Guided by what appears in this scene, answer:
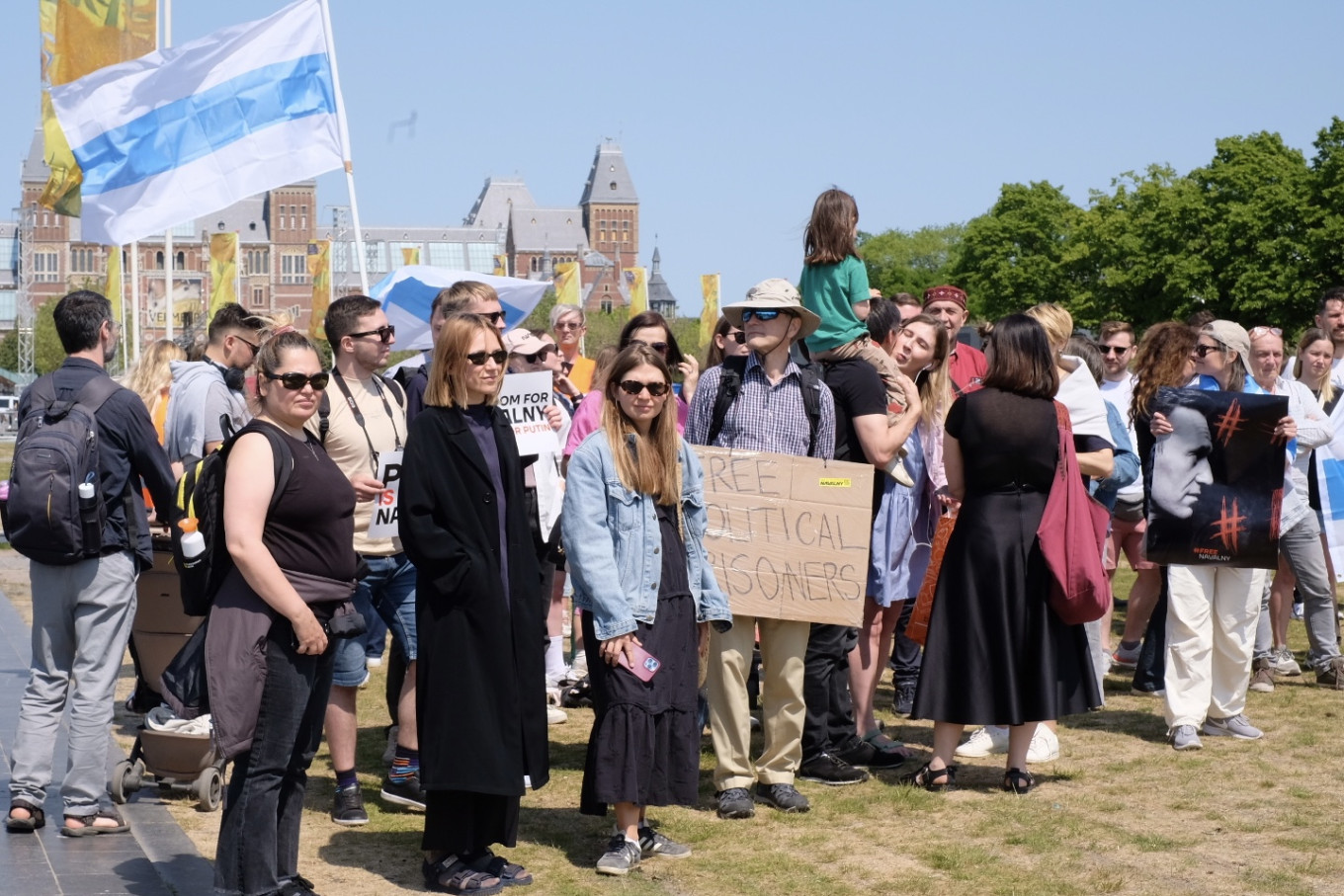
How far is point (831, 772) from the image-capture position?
6.79 m

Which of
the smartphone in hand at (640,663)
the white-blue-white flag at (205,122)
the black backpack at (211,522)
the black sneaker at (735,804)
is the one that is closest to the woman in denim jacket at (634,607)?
the smartphone in hand at (640,663)

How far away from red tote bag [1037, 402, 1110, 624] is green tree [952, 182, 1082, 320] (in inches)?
2445

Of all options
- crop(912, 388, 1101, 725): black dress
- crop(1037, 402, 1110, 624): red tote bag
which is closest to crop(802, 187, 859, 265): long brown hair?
crop(912, 388, 1101, 725): black dress

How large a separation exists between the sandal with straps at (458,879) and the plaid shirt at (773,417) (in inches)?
79.6

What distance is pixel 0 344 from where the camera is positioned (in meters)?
123

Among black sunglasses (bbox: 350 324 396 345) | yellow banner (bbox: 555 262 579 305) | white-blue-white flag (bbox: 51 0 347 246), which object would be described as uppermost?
yellow banner (bbox: 555 262 579 305)

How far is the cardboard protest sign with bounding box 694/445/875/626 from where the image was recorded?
6348mm

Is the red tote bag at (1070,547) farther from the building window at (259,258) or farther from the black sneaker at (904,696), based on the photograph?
the building window at (259,258)

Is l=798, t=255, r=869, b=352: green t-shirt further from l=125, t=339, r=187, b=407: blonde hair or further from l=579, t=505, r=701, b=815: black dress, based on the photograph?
l=125, t=339, r=187, b=407: blonde hair

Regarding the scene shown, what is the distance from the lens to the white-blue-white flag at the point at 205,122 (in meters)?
10.8

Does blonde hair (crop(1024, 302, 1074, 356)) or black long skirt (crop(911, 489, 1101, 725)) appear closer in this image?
black long skirt (crop(911, 489, 1101, 725))

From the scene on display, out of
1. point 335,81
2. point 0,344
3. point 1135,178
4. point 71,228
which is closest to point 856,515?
point 335,81

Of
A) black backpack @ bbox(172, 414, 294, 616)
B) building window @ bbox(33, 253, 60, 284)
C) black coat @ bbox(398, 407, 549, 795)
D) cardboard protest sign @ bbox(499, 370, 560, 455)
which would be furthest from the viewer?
building window @ bbox(33, 253, 60, 284)

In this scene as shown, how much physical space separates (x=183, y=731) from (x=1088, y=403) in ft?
13.6
